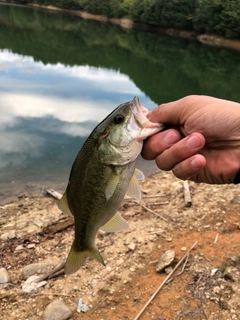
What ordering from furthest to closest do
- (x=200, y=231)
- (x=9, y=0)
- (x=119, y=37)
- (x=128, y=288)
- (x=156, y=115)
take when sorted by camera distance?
(x=9, y=0), (x=119, y=37), (x=200, y=231), (x=128, y=288), (x=156, y=115)

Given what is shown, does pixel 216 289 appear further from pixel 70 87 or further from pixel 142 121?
pixel 70 87

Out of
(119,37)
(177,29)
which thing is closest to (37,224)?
(119,37)

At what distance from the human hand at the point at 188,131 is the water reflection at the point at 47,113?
24.3 feet

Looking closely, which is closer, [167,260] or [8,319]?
[8,319]

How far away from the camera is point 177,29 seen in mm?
71875

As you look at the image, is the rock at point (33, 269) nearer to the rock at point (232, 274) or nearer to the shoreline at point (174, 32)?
the rock at point (232, 274)

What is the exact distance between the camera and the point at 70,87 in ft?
72.8

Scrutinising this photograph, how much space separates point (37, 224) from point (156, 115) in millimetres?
5564

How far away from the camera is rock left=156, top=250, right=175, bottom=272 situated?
5.82 m

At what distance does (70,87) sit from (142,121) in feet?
65.8

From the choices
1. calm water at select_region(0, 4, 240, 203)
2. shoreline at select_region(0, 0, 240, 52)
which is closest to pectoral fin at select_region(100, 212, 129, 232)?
calm water at select_region(0, 4, 240, 203)

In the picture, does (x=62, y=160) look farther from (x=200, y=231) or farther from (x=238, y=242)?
(x=238, y=242)

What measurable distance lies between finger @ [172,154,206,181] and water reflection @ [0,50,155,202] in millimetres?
7490

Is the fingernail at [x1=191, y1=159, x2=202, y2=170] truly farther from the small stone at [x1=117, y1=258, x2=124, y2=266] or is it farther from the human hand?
the small stone at [x1=117, y1=258, x2=124, y2=266]
